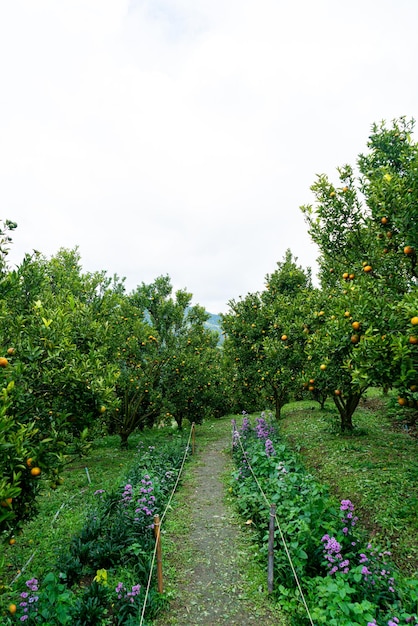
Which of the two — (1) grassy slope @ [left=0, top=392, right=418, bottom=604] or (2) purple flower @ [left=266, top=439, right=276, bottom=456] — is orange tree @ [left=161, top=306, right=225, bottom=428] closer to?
(1) grassy slope @ [left=0, top=392, right=418, bottom=604]

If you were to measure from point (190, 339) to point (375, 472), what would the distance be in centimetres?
982

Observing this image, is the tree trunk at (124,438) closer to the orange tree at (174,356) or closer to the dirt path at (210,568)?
the orange tree at (174,356)

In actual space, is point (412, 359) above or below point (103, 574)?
above

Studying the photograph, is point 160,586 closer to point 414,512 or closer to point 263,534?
point 263,534

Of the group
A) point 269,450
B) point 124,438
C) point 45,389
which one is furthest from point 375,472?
point 124,438

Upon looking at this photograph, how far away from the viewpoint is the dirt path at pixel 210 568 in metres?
4.46

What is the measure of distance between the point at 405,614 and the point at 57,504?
702 centimetres

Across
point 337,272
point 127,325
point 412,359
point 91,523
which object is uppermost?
point 337,272

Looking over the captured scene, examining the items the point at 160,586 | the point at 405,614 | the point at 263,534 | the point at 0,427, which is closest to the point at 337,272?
the point at 263,534

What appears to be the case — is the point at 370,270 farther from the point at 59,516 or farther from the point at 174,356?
the point at 174,356

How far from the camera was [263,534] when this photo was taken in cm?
610

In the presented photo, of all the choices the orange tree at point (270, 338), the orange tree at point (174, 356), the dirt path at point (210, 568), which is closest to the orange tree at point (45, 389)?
the dirt path at point (210, 568)

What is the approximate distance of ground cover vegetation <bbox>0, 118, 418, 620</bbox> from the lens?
13.2 ft

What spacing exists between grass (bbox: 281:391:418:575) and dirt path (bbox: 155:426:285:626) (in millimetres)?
2022
